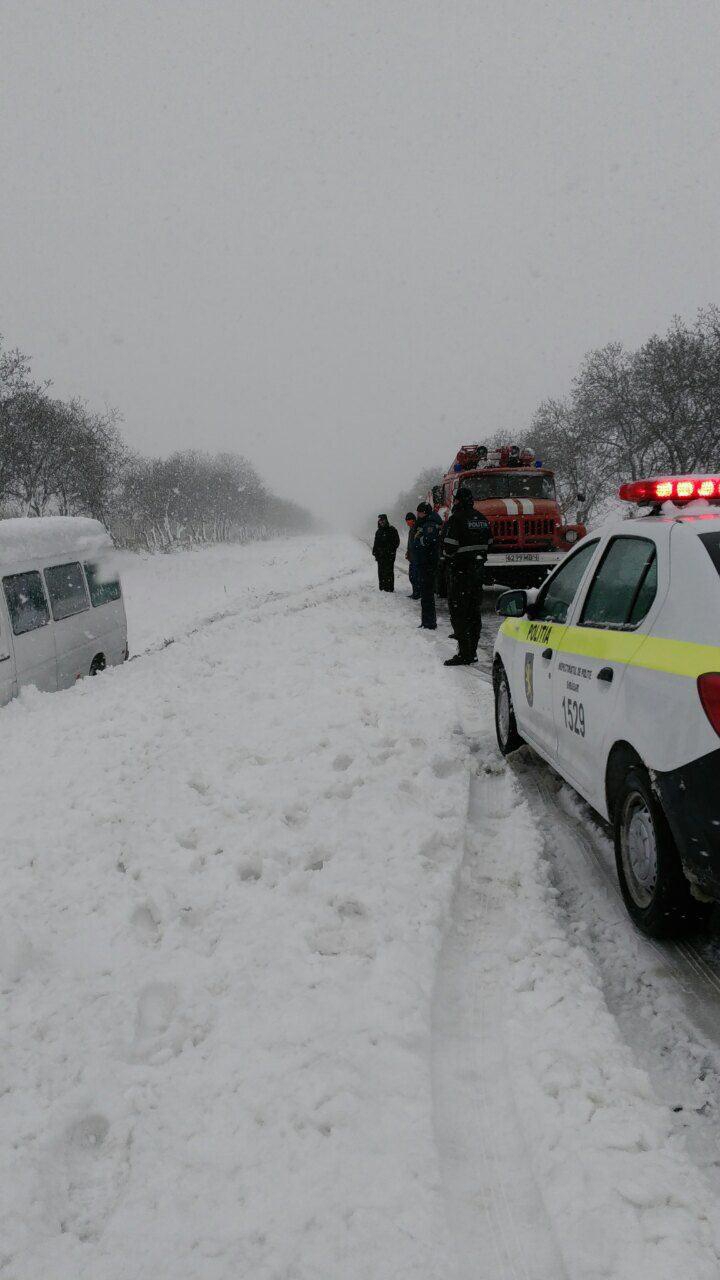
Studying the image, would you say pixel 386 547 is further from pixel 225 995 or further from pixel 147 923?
pixel 225 995

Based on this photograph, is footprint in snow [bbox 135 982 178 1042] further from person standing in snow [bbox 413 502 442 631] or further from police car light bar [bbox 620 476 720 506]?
person standing in snow [bbox 413 502 442 631]

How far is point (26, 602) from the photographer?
8648 mm

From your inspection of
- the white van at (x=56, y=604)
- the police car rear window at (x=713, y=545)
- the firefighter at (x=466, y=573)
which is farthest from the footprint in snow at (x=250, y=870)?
the firefighter at (x=466, y=573)

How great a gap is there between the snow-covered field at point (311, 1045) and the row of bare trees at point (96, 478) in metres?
32.7

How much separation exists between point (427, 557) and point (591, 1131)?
10.6 m

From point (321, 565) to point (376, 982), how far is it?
28.2 meters

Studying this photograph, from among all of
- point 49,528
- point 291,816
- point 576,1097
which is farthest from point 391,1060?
point 49,528

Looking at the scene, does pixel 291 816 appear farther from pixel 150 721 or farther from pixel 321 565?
pixel 321 565

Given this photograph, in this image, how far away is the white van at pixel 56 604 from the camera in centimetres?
827

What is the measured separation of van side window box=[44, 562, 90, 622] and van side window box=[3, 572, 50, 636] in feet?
0.90

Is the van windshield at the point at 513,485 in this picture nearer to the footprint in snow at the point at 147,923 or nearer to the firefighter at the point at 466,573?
the firefighter at the point at 466,573

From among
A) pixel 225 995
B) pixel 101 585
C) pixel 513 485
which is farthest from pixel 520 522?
pixel 225 995

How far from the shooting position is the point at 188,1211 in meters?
1.88

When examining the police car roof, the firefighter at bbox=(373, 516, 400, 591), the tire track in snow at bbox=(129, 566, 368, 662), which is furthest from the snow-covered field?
the firefighter at bbox=(373, 516, 400, 591)
